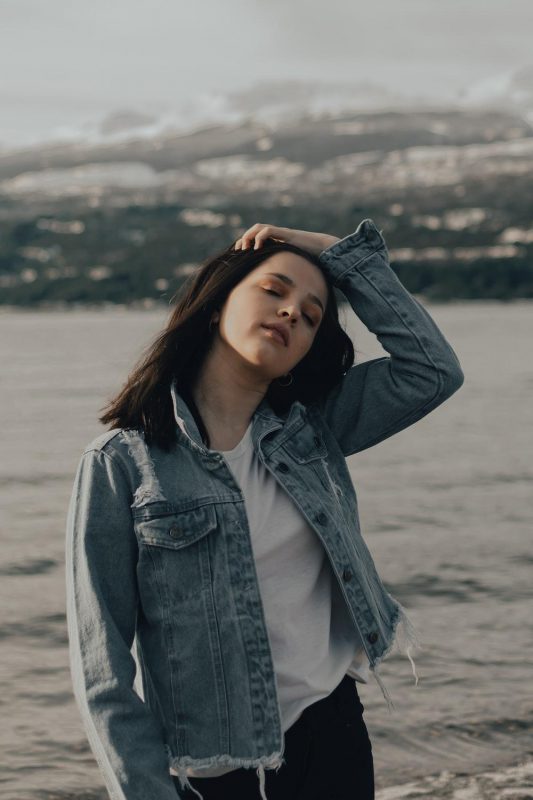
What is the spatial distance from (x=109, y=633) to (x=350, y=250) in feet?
3.57

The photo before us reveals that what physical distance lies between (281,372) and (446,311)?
11059 centimetres

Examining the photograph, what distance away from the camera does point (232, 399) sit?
8.39ft

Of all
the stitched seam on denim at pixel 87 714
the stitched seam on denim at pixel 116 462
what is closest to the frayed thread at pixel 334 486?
the stitched seam on denim at pixel 116 462

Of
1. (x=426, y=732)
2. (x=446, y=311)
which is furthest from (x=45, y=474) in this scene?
(x=446, y=311)

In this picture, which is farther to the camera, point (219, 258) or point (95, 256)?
point (95, 256)

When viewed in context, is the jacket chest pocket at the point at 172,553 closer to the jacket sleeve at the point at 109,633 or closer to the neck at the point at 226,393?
the jacket sleeve at the point at 109,633

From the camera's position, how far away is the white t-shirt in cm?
237

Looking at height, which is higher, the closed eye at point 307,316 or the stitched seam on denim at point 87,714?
the closed eye at point 307,316

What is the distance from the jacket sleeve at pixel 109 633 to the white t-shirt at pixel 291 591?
0.20 m

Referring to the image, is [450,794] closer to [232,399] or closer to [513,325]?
[232,399]

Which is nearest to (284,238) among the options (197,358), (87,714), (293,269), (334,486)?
(293,269)

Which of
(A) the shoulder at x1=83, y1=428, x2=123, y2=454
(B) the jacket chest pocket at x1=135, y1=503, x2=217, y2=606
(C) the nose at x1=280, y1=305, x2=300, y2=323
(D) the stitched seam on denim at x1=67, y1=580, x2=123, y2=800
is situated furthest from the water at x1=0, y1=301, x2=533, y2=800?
(D) the stitched seam on denim at x1=67, y1=580, x2=123, y2=800

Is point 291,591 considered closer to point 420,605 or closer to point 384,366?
point 384,366

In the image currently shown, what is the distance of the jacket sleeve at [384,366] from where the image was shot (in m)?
2.78
